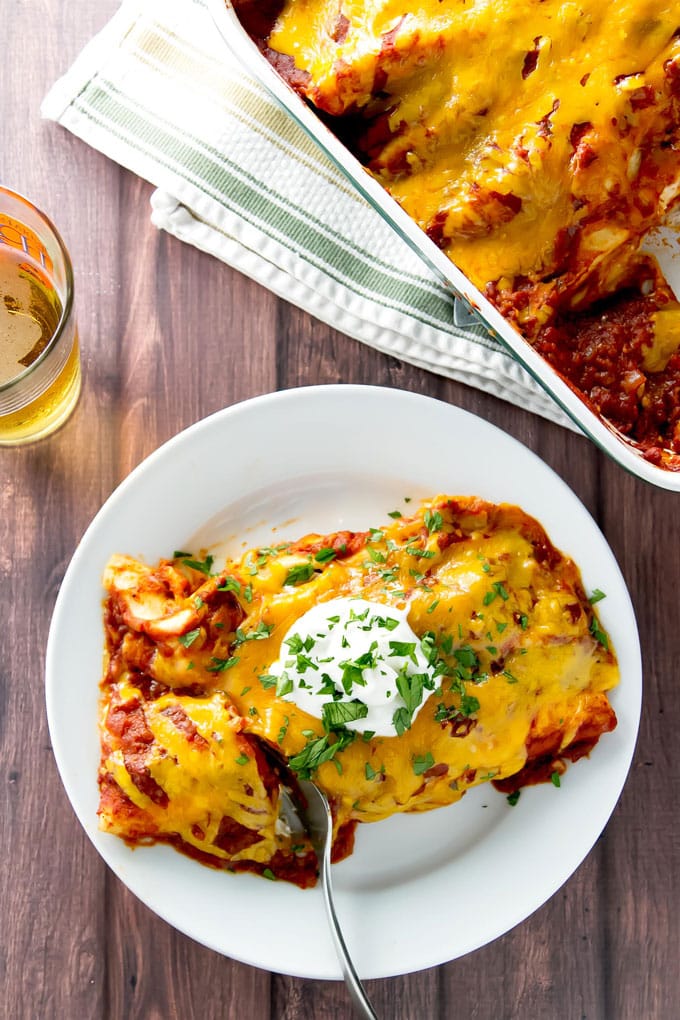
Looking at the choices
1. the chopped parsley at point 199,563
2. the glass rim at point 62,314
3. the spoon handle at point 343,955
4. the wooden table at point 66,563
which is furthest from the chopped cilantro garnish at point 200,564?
the spoon handle at point 343,955

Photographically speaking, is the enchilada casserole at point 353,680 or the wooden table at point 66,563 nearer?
the enchilada casserole at point 353,680

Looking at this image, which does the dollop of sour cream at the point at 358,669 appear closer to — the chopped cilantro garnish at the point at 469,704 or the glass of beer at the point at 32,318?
the chopped cilantro garnish at the point at 469,704

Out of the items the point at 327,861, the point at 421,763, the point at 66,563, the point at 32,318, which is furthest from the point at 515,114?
the point at 327,861

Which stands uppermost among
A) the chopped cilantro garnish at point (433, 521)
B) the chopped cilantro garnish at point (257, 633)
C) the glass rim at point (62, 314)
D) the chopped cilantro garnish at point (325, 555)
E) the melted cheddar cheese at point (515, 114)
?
the melted cheddar cheese at point (515, 114)

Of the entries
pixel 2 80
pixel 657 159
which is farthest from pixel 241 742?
pixel 2 80

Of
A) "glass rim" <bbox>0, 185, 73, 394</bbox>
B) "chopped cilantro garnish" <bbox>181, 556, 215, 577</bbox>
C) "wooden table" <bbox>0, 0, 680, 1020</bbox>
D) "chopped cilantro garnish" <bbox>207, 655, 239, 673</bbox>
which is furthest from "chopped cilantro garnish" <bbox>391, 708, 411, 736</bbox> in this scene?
"glass rim" <bbox>0, 185, 73, 394</bbox>

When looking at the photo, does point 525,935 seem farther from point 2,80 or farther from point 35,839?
point 2,80

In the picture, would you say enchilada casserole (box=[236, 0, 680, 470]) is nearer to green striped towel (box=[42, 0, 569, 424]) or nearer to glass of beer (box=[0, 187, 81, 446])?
green striped towel (box=[42, 0, 569, 424])
